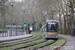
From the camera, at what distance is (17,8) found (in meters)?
42.2

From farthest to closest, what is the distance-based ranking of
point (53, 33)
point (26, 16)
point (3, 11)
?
point (26, 16), point (3, 11), point (53, 33)

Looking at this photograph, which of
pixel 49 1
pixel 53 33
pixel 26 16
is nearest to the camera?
pixel 49 1

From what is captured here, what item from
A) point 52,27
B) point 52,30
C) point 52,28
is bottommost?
point 52,30

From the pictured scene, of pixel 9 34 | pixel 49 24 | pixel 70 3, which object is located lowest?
pixel 9 34

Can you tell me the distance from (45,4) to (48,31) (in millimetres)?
5186

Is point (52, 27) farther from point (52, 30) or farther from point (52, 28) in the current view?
point (52, 30)

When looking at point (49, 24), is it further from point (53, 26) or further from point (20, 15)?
point (20, 15)

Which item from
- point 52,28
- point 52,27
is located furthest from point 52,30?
point 52,27

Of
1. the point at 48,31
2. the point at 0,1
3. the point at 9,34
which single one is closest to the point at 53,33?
the point at 48,31

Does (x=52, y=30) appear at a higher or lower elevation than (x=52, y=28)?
Result: lower

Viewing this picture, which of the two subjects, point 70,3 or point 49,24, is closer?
point 49,24

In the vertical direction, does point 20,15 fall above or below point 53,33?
above

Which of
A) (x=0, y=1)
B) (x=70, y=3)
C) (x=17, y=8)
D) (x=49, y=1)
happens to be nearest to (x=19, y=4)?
(x=17, y=8)

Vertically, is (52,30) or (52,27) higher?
(52,27)
